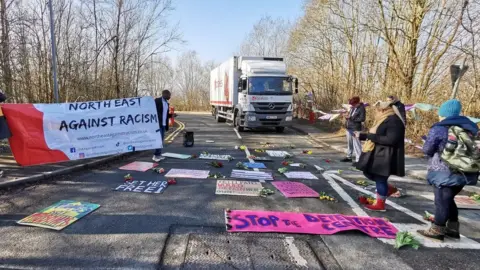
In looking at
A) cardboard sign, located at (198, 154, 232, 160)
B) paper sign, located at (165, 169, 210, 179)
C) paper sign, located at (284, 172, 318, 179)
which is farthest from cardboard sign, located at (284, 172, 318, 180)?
cardboard sign, located at (198, 154, 232, 160)

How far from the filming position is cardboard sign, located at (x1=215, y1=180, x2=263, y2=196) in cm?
578

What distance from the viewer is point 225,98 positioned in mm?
20641

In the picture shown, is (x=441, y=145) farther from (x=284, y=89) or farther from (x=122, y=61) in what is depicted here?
(x=122, y=61)

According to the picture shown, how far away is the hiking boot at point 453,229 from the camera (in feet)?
13.5

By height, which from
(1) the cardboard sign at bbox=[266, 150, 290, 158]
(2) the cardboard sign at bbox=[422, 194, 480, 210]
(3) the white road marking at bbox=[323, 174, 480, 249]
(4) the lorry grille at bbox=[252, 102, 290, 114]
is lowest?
(2) the cardboard sign at bbox=[422, 194, 480, 210]

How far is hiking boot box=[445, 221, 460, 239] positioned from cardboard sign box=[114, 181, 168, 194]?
14.7ft

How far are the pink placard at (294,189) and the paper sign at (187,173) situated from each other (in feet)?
5.43

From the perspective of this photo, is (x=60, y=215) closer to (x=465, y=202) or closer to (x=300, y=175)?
(x=300, y=175)

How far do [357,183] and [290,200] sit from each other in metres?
2.24

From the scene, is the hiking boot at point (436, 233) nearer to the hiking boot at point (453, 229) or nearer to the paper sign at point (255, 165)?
the hiking boot at point (453, 229)

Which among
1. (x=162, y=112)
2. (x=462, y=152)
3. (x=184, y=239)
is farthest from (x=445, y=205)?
(x=162, y=112)

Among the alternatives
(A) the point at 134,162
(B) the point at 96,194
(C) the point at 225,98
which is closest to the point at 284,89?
(C) the point at 225,98

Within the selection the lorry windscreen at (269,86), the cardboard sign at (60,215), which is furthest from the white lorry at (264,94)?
the cardboard sign at (60,215)

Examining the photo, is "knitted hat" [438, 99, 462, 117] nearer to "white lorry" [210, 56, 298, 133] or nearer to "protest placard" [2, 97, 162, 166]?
"protest placard" [2, 97, 162, 166]
